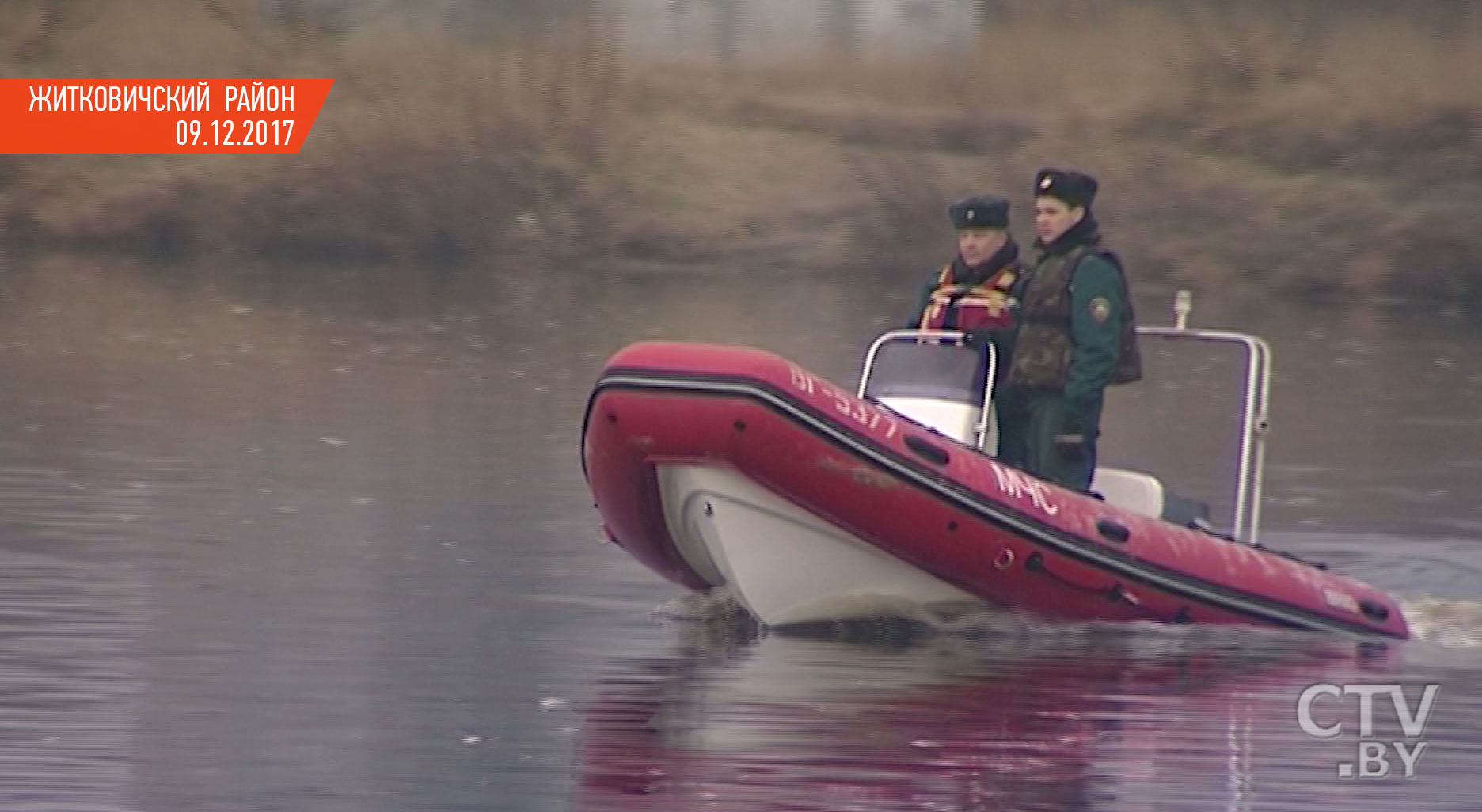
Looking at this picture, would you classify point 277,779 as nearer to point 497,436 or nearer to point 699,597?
point 699,597

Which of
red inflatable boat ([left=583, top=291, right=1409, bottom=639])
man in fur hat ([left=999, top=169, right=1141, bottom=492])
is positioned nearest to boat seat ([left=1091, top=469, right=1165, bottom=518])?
red inflatable boat ([left=583, top=291, right=1409, bottom=639])

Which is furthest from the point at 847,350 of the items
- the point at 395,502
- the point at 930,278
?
the point at 930,278

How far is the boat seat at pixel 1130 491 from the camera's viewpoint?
1106 centimetres

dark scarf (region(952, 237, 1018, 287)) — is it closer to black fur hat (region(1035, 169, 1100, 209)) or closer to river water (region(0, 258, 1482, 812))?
black fur hat (region(1035, 169, 1100, 209))

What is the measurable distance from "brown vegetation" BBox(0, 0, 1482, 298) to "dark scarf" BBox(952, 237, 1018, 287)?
21133 millimetres

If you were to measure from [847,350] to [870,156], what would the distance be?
11.5 metres

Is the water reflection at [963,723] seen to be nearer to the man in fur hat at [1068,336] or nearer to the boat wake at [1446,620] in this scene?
the boat wake at [1446,620]

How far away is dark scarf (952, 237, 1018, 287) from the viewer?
35.3ft

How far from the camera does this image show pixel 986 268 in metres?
10.8
